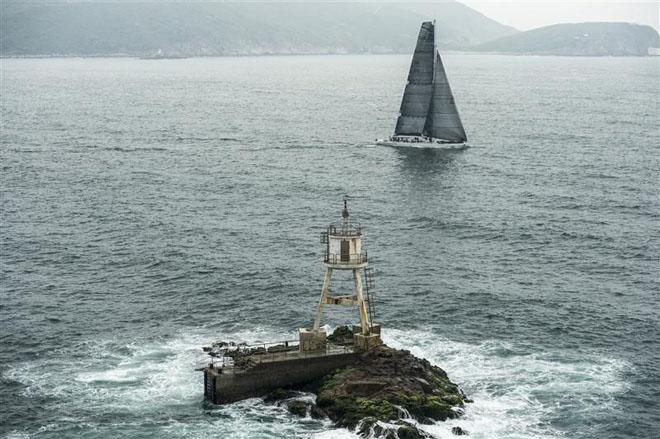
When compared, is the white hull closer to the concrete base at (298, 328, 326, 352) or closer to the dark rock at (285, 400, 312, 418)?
the concrete base at (298, 328, 326, 352)

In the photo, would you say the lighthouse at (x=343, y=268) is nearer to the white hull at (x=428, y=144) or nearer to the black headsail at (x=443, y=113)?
the white hull at (x=428, y=144)

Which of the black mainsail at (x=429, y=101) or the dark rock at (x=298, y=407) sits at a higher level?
the black mainsail at (x=429, y=101)

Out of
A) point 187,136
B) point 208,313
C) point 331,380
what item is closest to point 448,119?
point 187,136

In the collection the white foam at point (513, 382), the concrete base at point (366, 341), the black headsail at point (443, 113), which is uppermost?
the black headsail at point (443, 113)

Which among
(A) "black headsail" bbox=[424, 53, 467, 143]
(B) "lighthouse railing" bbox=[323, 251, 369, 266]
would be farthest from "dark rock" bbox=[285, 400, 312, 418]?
(A) "black headsail" bbox=[424, 53, 467, 143]

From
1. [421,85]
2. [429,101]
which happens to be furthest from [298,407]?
[421,85]

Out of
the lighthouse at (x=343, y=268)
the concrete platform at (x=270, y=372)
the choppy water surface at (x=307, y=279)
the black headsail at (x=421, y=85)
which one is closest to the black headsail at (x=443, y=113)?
the black headsail at (x=421, y=85)

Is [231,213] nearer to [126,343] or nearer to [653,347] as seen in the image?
[126,343]
